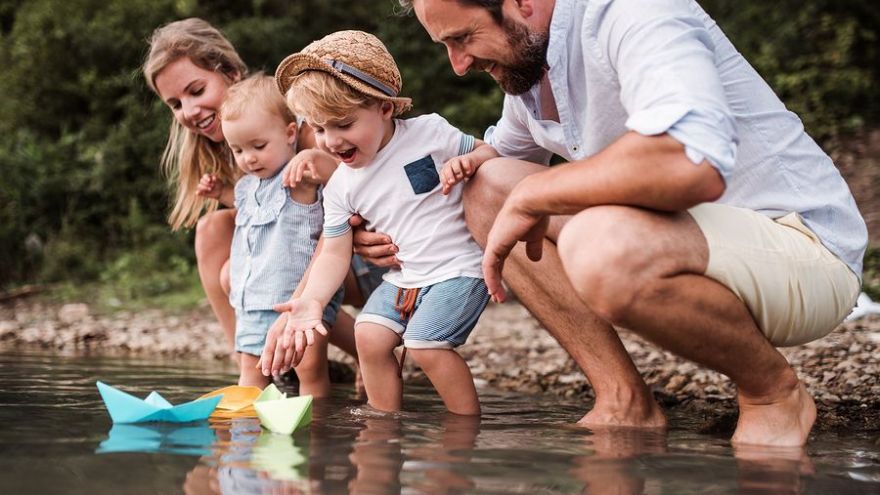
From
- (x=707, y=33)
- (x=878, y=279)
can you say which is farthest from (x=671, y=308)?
(x=878, y=279)

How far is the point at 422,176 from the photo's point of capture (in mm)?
3369

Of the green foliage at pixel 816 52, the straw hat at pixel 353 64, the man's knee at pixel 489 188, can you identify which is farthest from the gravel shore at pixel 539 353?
the green foliage at pixel 816 52

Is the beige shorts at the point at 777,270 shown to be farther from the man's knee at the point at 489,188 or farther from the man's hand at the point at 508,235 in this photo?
the man's knee at the point at 489,188

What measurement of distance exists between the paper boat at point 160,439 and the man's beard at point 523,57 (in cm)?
128

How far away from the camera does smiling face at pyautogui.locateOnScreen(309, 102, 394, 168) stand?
10.7ft

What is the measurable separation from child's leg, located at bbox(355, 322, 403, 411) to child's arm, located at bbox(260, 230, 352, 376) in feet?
0.55

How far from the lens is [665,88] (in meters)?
2.36

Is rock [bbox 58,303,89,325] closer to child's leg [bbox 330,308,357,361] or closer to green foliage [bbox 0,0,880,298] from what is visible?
green foliage [bbox 0,0,880,298]

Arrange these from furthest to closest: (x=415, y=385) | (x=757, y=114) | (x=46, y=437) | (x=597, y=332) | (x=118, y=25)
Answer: (x=118, y=25) → (x=415, y=385) → (x=597, y=332) → (x=757, y=114) → (x=46, y=437)

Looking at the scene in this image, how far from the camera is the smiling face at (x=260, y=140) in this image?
3.76 meters

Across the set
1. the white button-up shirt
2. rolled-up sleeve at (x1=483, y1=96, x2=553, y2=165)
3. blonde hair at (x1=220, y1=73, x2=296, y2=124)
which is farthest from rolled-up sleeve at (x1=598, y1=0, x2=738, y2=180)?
blonde hair at (x1=220, y1=73, x2=296, y2=124)

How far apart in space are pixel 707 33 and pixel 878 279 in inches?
192

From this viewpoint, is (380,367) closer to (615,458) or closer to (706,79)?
(615,458)

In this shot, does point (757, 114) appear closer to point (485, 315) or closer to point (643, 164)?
point (643, 164)
